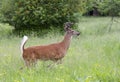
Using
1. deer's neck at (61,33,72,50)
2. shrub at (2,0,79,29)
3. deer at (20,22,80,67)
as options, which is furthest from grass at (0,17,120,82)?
shrub at (2,0,79,29)

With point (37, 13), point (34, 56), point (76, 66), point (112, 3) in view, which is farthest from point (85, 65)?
point (112, 3)

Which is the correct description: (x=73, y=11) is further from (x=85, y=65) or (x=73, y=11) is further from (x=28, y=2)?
(x=85, y=65)

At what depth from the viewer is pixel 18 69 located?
7988 mm

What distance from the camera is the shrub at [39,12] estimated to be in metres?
19.2

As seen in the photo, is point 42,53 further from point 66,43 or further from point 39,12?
point 39,12

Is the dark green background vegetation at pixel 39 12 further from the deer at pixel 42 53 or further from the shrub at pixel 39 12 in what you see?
the deer at pixel 42 53

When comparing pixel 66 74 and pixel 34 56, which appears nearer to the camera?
pixel 66 74

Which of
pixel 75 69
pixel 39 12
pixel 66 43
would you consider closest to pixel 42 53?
pixel 66 43

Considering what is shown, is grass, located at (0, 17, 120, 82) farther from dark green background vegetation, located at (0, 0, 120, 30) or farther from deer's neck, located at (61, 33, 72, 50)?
dark green background vegetation, located at (0, 0, 120, 30)

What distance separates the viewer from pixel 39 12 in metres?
A: 19.0

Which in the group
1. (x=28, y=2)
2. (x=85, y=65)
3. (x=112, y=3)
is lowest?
(x=112, y=3)

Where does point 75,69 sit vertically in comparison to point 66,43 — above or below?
below

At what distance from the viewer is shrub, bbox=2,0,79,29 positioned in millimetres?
19250

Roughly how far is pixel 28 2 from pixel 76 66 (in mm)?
11552
